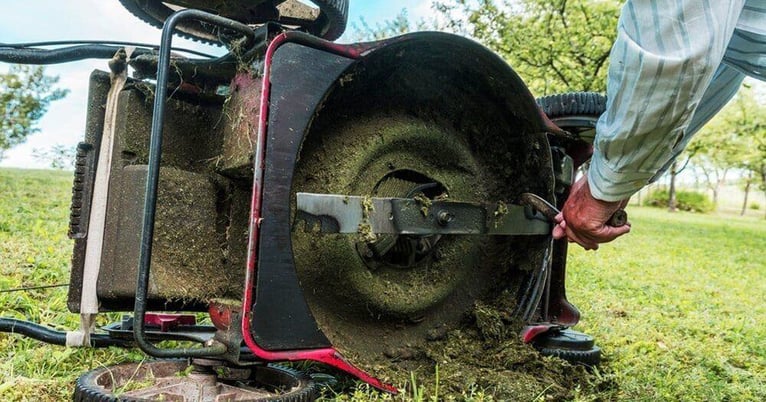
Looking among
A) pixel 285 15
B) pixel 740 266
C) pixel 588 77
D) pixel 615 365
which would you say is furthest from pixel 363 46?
pixel 588 77

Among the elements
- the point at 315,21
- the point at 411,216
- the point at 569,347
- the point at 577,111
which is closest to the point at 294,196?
the point at 411,216

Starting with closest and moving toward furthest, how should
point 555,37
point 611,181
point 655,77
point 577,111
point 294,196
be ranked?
point 655,77 → point 611,181 → point 294,196 → point 577,111 → point 555,37

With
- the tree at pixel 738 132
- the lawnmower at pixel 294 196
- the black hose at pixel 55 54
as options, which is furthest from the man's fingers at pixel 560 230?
the tree at pixel 738 132

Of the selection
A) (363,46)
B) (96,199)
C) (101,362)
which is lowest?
(101,362)

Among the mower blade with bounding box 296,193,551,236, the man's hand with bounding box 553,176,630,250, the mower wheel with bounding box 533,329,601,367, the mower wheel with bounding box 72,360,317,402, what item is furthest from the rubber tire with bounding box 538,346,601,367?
the mower wheel with bounding box 72,360,317,402

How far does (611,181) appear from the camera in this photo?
1923 millimetres

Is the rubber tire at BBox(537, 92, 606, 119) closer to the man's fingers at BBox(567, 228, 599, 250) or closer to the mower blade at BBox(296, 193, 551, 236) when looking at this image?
the mower blade at BBox(296, 193, 551, 236)

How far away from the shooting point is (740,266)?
31.3 feet

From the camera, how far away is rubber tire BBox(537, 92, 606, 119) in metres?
2.69

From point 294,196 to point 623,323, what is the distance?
2.76 m

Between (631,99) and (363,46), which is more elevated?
(363,46)

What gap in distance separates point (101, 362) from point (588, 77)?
18093 millimetres

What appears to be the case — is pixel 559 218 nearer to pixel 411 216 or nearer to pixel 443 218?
pixel 443 218

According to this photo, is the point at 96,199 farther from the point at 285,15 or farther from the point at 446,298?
the point at 446,298
